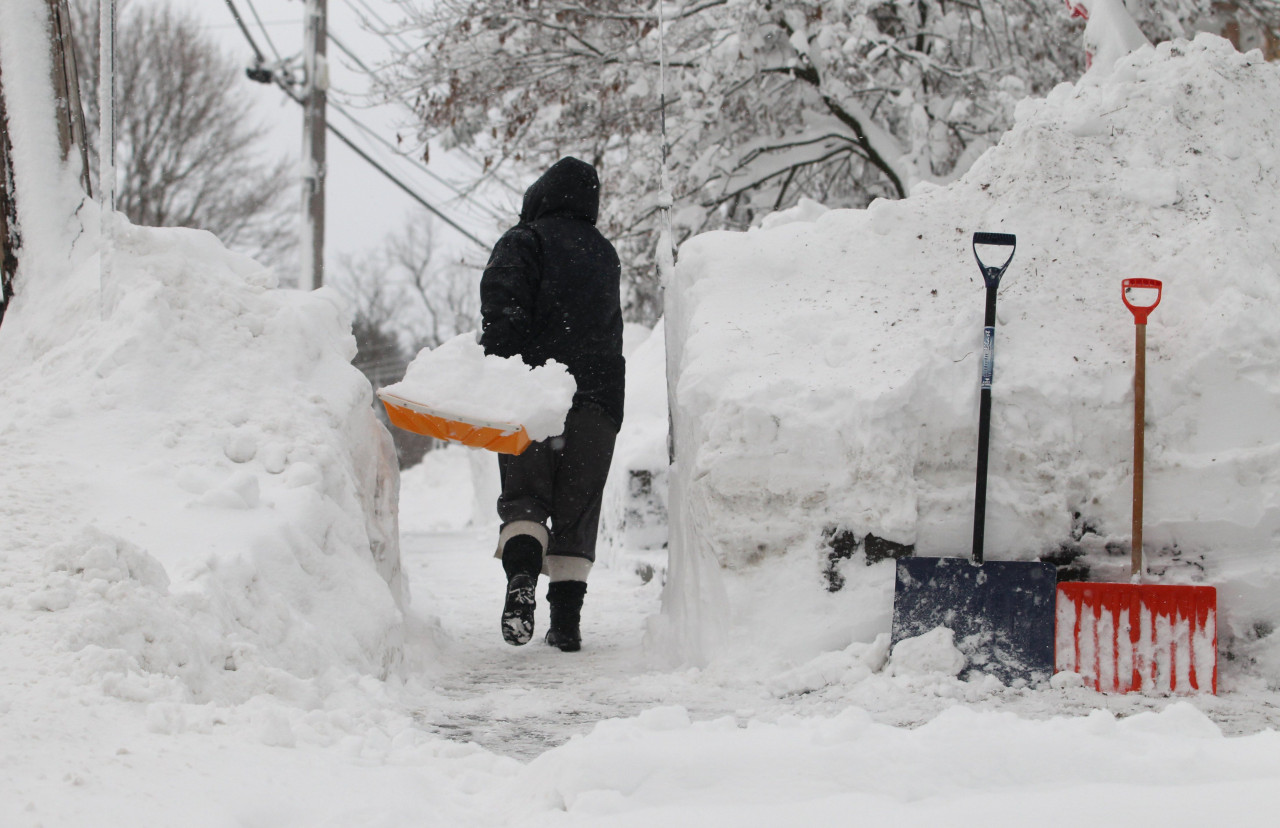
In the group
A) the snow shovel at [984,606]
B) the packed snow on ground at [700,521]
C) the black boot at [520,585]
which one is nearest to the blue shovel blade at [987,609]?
the snow shovel at [984,606]

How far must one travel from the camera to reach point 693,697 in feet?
10.7

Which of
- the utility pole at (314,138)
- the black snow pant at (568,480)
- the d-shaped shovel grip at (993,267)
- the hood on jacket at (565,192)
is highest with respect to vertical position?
the utility pole at (314,138)

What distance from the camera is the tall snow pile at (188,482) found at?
2.58m

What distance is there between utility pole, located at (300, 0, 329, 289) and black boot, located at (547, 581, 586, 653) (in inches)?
364

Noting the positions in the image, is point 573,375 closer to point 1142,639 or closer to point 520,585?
point 520,585

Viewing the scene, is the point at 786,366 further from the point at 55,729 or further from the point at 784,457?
the point at 55,729

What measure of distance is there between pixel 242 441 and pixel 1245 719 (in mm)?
3044

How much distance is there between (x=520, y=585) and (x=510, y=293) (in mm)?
1120

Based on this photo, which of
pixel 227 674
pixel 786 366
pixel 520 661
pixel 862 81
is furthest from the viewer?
pixel 862 81

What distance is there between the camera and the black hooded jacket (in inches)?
170

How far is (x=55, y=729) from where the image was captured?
207 cm

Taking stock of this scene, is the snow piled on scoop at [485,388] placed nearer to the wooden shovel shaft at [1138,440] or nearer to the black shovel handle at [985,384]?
the black shovel handle at [985,384]

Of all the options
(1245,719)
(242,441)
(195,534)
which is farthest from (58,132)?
(1245,719)

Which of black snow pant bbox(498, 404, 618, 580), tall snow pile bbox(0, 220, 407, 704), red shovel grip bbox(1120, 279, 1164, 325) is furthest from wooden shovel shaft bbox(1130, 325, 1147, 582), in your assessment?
tall snow pile bbox(0, 220, 407, 704)
